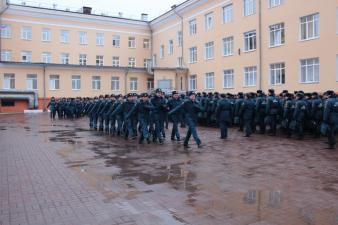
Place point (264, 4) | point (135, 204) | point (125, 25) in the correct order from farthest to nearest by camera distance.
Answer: point (125, 25)
point (264, 4)
point (135, 204)

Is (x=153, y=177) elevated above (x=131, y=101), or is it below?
below

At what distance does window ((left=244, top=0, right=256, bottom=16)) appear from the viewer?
29.1 m

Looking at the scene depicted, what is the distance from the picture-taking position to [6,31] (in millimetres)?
41656

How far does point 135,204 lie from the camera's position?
585 cm

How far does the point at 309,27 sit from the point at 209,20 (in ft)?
40.5

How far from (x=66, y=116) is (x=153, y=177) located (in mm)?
25212

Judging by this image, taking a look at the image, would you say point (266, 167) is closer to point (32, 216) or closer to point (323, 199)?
point (323, 199)

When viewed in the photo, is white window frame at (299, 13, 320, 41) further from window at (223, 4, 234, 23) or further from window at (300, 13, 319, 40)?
window at (223, 4, 234, 23)

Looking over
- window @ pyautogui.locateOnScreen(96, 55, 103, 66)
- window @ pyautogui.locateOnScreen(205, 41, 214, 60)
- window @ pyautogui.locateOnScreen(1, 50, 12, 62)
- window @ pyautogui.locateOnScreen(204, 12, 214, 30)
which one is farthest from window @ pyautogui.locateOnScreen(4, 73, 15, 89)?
window @ pyautogui.locateOnScreen(204, 12, 214, 30)

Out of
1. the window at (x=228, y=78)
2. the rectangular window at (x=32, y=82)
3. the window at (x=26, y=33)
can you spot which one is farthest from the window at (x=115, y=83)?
the window at (x=228, y=78)

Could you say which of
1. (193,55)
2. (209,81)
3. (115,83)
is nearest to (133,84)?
(115,83)

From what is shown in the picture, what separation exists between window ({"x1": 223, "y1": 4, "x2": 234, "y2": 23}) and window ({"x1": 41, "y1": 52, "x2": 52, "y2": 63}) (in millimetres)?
22395

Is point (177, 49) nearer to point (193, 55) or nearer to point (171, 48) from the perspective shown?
point (171, 48)

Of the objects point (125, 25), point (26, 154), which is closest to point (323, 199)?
point (26, 154)
